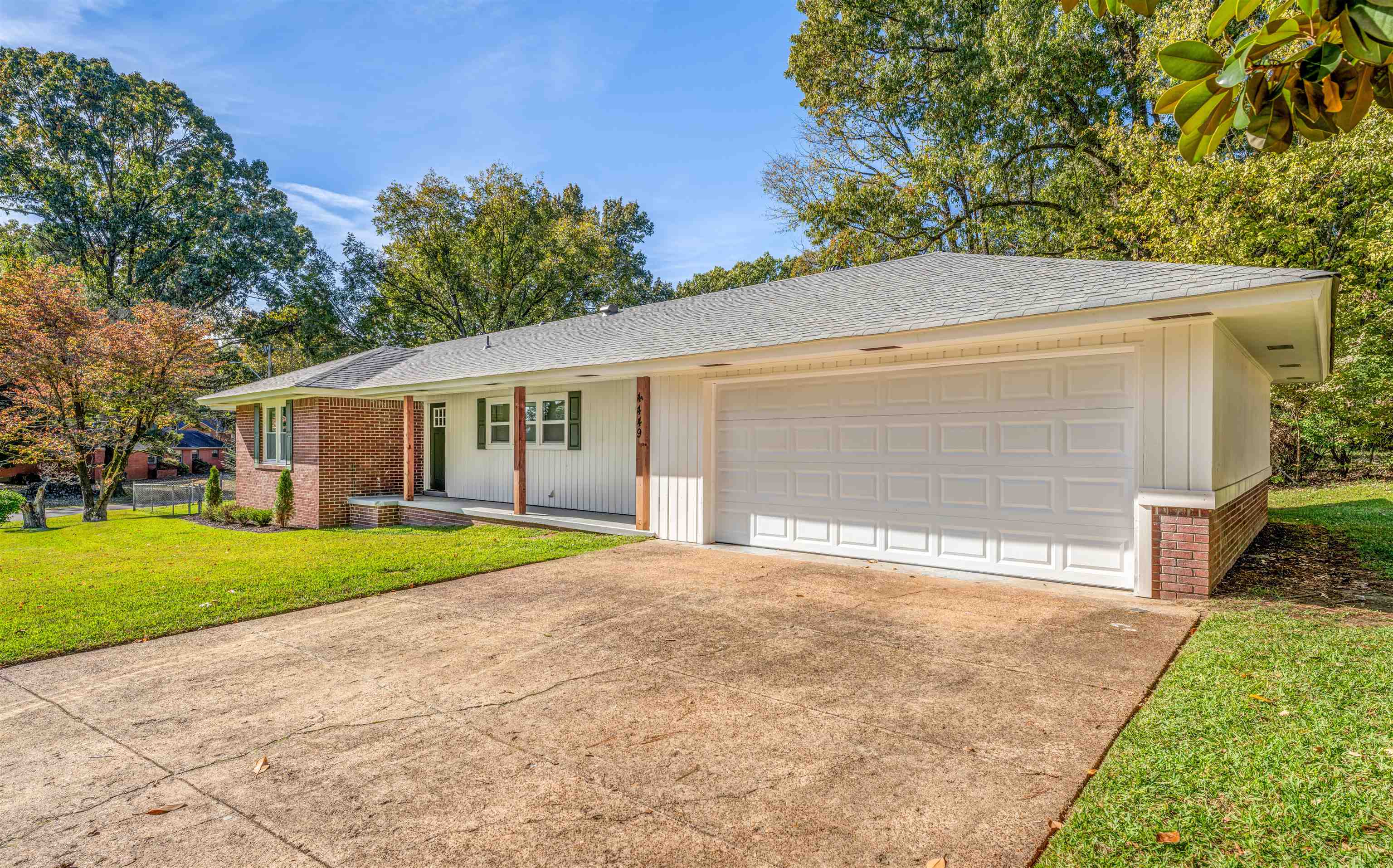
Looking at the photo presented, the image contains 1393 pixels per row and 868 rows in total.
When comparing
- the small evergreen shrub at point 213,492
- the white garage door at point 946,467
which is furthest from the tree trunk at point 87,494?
the white garage door at point 946,467

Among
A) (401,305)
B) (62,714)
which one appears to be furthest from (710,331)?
(401,305)

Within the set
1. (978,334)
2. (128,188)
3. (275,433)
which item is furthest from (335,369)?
(128,188)

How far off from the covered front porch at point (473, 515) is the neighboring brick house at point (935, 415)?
0.07 metres

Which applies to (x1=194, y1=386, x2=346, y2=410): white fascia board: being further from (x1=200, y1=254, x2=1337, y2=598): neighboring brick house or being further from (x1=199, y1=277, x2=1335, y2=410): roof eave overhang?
(x1=199, y1=277, x2=1335, y2=410): roof eave overhang

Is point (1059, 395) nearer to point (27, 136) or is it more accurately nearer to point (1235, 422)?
point (1235, 422)

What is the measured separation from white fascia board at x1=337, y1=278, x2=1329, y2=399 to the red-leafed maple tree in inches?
509

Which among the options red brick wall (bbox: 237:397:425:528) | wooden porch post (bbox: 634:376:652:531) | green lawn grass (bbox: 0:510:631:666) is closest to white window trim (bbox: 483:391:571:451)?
green lawn grass (bbox: 0:510:631:666)

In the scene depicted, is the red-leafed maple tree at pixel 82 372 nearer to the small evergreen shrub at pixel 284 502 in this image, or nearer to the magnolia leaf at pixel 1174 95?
the small evergreen shrub at pixel 284 502

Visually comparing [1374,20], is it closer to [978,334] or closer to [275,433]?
[978,334]

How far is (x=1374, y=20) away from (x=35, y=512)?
70.3ft

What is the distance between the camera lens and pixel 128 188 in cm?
2962

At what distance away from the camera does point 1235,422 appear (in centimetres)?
773

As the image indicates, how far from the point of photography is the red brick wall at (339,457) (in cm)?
1366

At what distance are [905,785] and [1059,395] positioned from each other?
5142 mm
